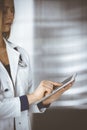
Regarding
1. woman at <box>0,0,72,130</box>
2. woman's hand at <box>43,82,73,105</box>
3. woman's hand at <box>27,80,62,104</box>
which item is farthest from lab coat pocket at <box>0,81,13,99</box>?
woman's hand at <box>43,82,73,105</box>

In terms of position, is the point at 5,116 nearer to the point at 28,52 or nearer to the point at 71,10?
the point at 28,52

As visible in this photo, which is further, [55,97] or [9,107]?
[55,97]

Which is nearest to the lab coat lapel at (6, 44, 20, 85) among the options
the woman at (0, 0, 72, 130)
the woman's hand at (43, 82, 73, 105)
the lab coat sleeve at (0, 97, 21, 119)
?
the woman at (0, 0, 72, 130)

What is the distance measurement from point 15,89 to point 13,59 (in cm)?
17

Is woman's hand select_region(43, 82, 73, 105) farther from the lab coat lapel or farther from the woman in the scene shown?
the lab coat lapel

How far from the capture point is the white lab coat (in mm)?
1364

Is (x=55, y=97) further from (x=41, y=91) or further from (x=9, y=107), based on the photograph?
(x=9, y=107)

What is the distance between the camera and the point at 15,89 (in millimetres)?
1426

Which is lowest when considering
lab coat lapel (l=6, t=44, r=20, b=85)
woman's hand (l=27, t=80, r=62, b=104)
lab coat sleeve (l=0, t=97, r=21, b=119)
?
lab coat sleeve (l=0, t=97, r=21, b=119)

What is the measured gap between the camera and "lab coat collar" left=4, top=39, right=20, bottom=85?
142 centimetres

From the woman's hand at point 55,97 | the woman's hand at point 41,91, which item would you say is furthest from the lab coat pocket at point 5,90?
the woman's hand at point 55,97

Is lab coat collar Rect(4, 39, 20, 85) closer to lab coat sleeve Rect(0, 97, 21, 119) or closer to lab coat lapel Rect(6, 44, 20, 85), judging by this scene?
lab coat lapel Rect(6, 44, 20, 85)

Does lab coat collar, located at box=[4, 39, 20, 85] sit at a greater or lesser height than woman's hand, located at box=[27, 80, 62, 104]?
greater

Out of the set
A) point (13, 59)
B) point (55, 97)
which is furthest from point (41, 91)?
point (13, 59)
